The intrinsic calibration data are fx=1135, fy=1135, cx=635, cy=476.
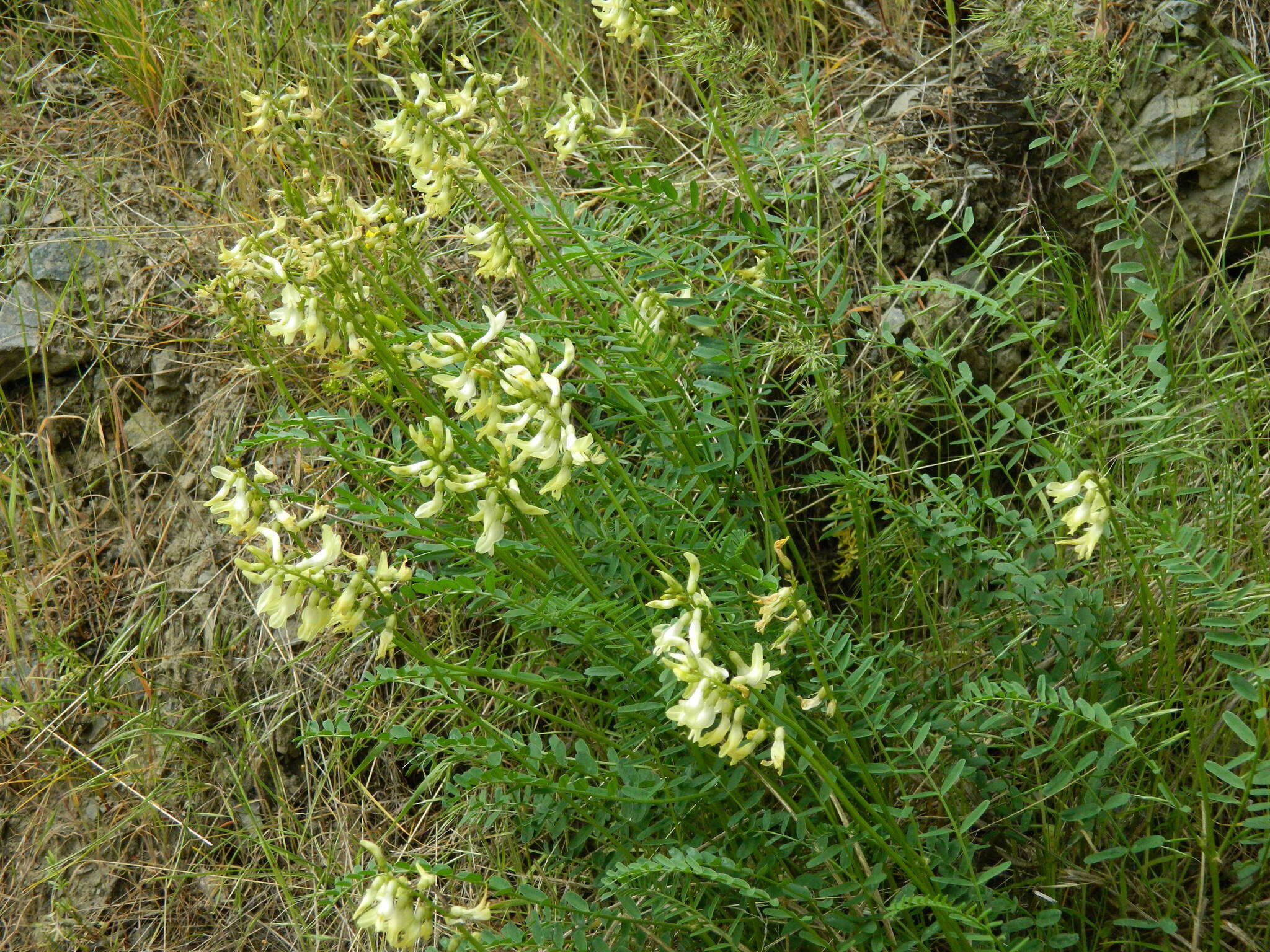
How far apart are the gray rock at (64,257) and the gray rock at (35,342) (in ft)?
0.23

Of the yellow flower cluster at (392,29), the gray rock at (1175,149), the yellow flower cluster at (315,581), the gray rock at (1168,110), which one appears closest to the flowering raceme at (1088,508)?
the yellow flower cluster at (315,581)

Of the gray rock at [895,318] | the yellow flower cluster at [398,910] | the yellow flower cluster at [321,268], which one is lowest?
the yellow flower cluster at [398,910]

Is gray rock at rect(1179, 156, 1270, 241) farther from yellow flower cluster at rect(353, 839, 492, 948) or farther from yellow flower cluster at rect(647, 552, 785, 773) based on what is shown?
yellow flower cluster at rect(353, 839, 492, 948)

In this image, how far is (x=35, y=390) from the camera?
341 centimetres

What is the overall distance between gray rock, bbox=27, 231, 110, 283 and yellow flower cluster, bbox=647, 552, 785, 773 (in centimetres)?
276

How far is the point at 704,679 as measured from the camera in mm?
1348

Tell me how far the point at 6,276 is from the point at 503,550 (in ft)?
8.14

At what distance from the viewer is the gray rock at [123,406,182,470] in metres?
3.29

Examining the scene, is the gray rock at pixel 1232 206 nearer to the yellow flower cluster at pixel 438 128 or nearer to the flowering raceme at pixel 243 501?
the yellow flower cluster at pixel 438 128

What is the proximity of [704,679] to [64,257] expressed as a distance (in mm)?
2981

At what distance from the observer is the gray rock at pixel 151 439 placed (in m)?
3.29

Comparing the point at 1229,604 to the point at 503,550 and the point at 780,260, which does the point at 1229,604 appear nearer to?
the point at 780,260

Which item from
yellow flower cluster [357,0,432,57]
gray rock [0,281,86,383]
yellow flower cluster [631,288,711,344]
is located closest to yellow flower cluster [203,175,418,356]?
yellow flower cluster [357,0,432,57]

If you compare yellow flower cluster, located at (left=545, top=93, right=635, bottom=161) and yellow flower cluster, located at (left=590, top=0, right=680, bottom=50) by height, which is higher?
yellow flower cluster, located at (left=590, top=0, right=680, bottom=50)
